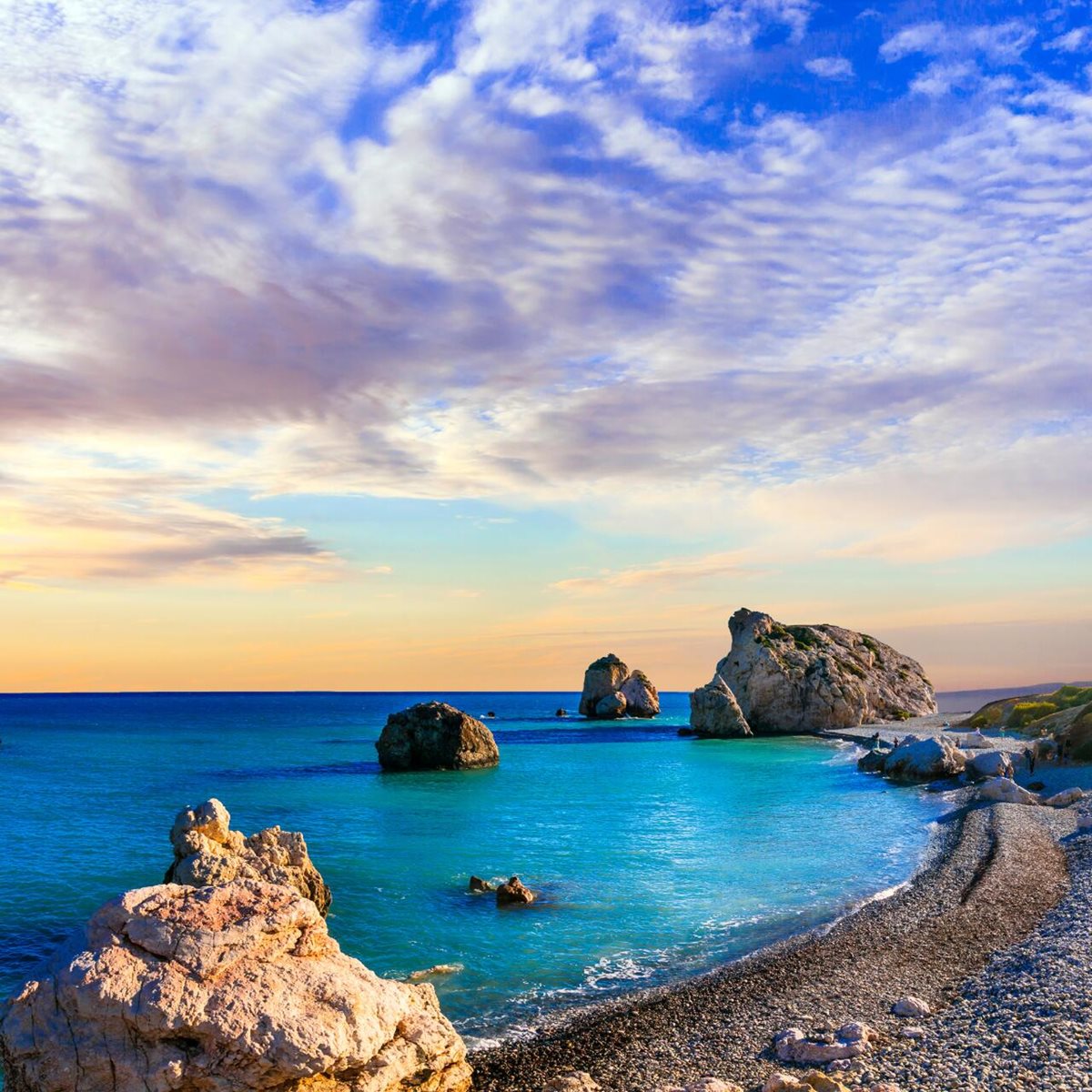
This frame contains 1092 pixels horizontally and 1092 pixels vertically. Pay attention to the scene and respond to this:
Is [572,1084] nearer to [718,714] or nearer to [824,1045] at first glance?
[824,1045]

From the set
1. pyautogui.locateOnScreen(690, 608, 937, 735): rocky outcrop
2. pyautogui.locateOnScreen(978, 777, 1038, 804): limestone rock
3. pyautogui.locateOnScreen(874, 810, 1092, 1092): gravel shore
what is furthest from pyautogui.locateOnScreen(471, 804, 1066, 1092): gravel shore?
pyautogui.locateOnScreen(690, 608, 937, 735): rocky outcrop

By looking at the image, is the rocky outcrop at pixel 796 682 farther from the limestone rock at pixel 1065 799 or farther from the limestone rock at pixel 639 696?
the limestone rock at pixel 1065 799

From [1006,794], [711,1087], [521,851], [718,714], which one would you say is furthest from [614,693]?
[711,1087]

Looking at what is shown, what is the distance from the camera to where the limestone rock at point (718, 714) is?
97.8 m

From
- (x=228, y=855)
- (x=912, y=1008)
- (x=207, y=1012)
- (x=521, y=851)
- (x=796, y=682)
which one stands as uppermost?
(x=796, y=682)

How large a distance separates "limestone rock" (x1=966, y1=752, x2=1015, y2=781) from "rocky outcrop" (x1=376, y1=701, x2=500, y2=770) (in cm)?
3390

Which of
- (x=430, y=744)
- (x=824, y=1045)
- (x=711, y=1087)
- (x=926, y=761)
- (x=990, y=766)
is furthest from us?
(x=430, y=744)

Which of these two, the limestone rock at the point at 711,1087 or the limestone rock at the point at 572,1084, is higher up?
the limestone rock at the point at 711,1087

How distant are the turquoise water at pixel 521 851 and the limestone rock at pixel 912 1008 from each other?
5137mm

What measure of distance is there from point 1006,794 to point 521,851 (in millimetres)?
23233

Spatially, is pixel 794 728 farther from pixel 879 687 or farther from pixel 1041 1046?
pixel 1041 1046

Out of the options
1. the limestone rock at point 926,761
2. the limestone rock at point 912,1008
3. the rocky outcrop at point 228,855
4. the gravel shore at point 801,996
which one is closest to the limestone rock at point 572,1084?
the gravel shore at point 801,996

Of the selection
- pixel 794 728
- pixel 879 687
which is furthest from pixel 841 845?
pixel 879 687

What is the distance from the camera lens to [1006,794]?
41375mm
